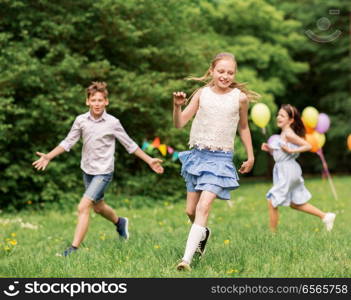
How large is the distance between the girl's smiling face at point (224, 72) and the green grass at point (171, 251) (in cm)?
152

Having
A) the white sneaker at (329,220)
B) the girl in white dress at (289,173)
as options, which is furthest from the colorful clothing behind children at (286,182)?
the white sneaker at (329,220)

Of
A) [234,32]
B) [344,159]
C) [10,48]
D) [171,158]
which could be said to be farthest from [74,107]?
[344,159]

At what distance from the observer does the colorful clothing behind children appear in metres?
7.53

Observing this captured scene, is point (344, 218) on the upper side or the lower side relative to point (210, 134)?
lower

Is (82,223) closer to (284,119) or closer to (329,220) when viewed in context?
(284,119)

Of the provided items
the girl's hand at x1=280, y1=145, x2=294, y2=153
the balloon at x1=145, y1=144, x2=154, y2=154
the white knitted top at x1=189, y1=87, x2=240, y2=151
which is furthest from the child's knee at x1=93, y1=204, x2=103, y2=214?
the balloon at x1=145, y1=144, x2=154, y2=154

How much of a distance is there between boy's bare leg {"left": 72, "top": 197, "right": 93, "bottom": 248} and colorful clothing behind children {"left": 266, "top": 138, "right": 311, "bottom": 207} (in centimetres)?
250

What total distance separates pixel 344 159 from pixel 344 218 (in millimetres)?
17250

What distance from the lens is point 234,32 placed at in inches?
825

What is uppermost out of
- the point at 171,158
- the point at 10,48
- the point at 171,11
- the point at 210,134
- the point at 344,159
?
the point at 171,11

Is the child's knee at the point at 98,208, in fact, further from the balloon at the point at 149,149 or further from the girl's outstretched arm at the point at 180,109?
the balloon at the point at 149,149

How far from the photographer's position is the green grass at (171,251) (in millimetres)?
4582

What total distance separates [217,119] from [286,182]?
2696 mm

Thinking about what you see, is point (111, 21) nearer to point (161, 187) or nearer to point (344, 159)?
point (161, 187)
